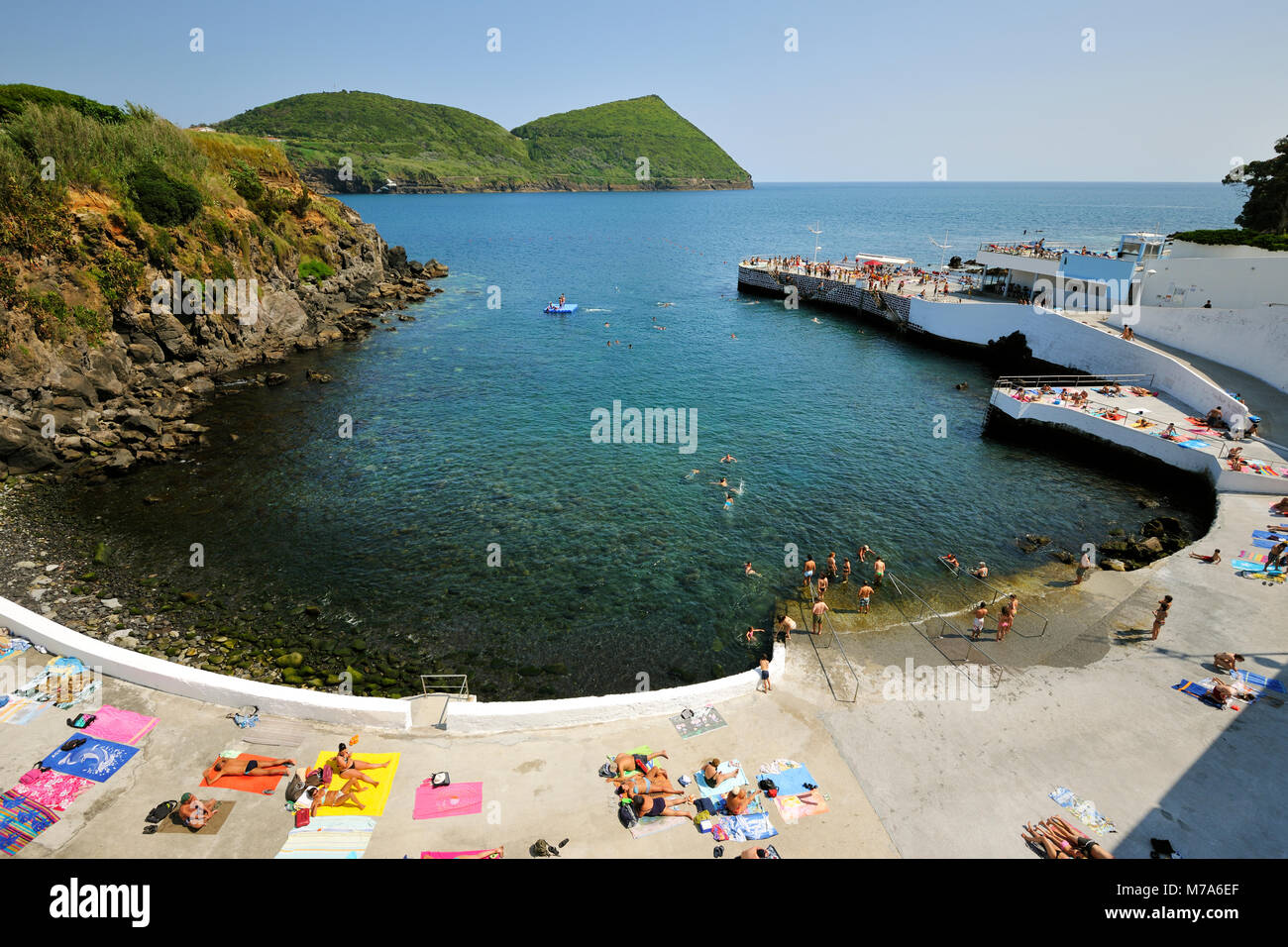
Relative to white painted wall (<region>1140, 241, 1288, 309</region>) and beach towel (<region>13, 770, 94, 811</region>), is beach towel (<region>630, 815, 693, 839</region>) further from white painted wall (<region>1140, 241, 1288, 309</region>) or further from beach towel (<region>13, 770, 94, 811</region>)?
white painted wall (<region>1140, 241, 1288, 309</region>)

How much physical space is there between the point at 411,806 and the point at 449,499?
20.7 meters

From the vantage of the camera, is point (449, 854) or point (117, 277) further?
point (117, 277)

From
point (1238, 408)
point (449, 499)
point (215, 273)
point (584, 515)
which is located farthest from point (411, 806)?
point (215, 273)

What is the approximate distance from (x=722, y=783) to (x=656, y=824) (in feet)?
6.11

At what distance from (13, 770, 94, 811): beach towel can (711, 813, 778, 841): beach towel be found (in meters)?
13.3

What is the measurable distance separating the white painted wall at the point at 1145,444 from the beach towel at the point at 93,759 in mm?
43080

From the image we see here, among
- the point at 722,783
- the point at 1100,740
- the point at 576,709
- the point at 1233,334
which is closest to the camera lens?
Result: the point at 722,783

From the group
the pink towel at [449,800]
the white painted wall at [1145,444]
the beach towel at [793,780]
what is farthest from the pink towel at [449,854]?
the white painted wall at [1145,444]

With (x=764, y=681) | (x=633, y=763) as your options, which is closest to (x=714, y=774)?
(x=633, y=763)

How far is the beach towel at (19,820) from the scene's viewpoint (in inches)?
468

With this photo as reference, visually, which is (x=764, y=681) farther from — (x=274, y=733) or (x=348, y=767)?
(x=274, y=733)

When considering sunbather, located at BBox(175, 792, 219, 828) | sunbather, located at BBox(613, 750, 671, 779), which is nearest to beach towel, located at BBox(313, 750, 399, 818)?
sunbather, located at BBox(175, 792, 219, 828)

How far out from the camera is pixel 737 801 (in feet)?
43.7

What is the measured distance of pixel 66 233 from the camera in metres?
39.2
